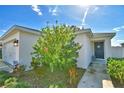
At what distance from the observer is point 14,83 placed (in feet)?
17.9

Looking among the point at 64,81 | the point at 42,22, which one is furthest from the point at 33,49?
the point at 64,81

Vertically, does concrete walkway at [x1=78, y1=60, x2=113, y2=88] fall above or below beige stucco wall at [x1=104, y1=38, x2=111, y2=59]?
below

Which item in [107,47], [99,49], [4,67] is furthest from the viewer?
[99,49]

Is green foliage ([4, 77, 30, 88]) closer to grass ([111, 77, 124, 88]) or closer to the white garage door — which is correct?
the white garage door

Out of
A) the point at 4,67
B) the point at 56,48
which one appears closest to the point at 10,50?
the point at 4,67

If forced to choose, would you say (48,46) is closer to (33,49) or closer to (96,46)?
(33,49)

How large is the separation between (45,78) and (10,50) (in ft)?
6.68

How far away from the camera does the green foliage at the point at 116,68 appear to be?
5.67 meters

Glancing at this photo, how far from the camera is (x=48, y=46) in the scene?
5902 millimetres

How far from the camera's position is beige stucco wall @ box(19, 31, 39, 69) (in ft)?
19.5

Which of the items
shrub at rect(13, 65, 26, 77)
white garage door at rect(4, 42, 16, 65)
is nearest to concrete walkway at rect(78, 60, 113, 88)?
shrub at rect(13, 65, 26, 77)

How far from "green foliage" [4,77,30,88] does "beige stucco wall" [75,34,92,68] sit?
1.57 meters

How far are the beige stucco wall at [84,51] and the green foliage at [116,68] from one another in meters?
0.72

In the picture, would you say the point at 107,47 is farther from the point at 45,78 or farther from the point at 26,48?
the point at 26,48
